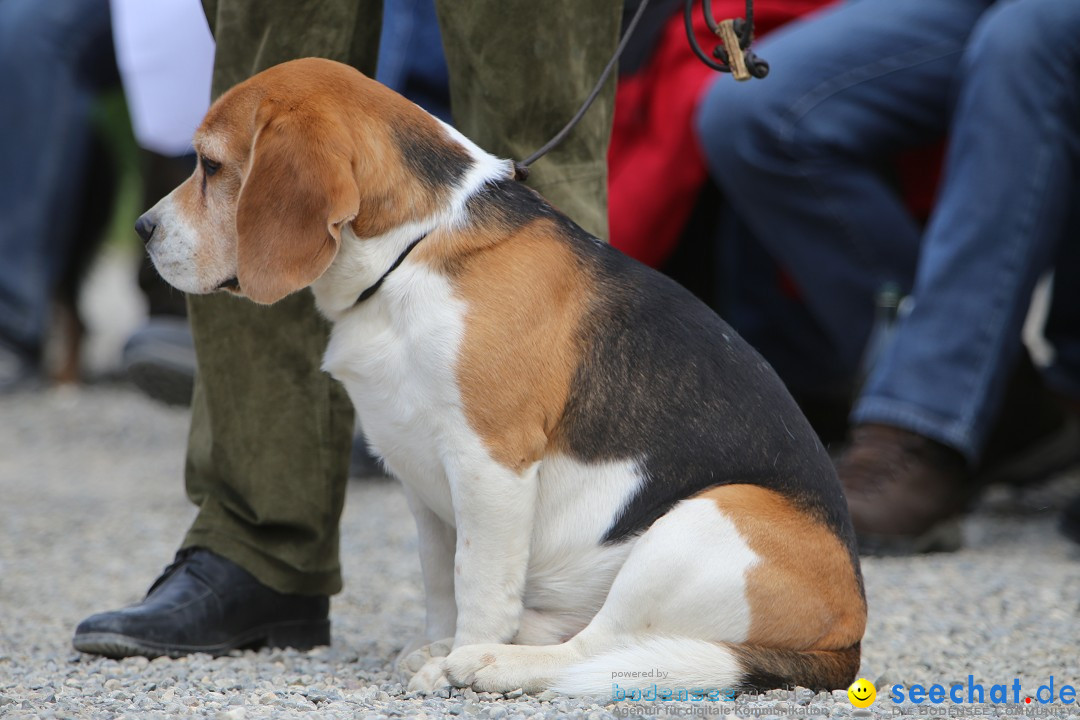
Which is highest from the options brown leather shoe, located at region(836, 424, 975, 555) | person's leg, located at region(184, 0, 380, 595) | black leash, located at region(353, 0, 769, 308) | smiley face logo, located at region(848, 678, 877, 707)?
black leash, located at region(353, 0, 769, 308)

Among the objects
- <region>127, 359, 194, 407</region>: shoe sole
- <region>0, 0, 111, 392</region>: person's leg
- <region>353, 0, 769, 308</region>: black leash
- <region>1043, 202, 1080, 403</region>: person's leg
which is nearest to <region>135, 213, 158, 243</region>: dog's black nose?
<region>353, 0, 769, 308</region>: black leash

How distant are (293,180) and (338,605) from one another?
1.75 meters

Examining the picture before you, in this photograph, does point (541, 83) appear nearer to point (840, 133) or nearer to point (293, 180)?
point (293, 180)

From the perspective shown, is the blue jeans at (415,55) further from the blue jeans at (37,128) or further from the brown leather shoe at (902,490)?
the blue jeans at (37,128)

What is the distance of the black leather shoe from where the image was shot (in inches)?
117

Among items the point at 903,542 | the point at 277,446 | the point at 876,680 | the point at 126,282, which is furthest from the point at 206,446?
the point at 126,282

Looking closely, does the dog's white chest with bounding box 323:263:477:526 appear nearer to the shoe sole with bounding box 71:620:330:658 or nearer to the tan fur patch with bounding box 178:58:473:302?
the tan fur patch with bounding box 178:58:473:302

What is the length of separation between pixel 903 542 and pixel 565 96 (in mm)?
2251

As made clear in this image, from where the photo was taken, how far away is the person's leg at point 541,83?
2.88 metres

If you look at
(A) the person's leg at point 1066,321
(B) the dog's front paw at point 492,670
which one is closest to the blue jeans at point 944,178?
(A) the person's leg at point 1066,321

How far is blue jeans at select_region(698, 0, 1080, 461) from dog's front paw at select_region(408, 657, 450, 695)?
7.78ft

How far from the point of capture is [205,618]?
3057 mm

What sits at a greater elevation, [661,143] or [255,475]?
[661,143]

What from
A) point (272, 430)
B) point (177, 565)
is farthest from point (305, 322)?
point (177, 565)
